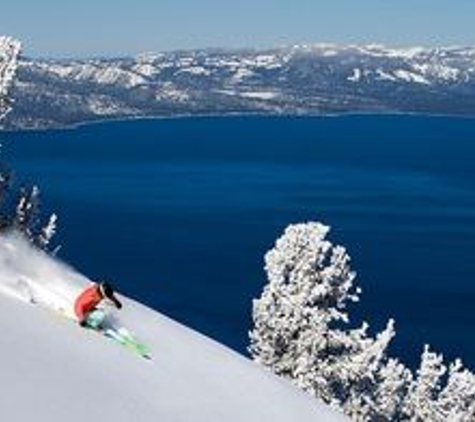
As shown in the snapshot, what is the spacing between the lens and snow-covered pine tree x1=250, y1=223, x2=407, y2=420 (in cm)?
3894

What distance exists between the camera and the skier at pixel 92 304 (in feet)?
77.3

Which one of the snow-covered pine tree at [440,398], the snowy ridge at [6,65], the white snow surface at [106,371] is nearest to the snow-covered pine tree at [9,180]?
the snowy ridge at [6,65]

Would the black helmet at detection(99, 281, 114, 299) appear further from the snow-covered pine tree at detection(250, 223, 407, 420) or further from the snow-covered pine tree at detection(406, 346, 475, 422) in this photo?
the snow-covered pine tree at detection(406, 346, 475, 422)

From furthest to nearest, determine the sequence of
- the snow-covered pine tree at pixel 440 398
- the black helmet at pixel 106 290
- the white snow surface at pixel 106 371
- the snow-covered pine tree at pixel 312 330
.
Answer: the snow-covered pine tree at pixel 440 398 < the snow-covered pine tree at pixel 312 330 < the black helmet at pixel 106 290 < the white snow surface at pixel 106 371

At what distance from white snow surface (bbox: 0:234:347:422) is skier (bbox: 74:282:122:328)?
0.41 metres

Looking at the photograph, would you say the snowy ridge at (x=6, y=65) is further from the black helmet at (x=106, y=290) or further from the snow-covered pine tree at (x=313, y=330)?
the black helmet at (x=106, y=290)

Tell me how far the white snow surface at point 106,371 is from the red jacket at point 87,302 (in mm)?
403

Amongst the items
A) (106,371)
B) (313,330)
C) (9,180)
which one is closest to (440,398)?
(313,330)

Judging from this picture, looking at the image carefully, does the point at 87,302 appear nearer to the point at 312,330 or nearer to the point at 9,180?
the point at 312,330

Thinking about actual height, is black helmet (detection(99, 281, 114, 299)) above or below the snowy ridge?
below

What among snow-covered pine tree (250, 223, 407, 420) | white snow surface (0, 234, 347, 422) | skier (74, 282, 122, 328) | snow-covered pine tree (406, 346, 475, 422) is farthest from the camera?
→ snow-covered pine tree (406, 346, 475, 422)

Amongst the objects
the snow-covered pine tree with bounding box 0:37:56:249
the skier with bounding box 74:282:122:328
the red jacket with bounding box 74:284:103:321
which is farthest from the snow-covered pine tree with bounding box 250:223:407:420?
the red jacket with bounding box 74:284:103:321

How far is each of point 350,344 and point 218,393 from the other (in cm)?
1623

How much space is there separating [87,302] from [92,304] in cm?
11
